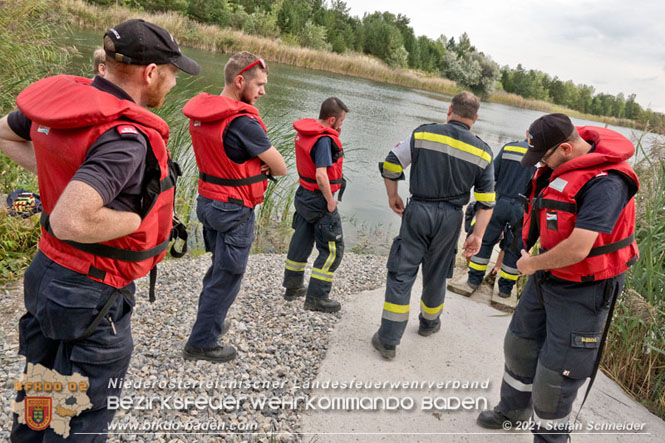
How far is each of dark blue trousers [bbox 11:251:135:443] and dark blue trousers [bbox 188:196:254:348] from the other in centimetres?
126

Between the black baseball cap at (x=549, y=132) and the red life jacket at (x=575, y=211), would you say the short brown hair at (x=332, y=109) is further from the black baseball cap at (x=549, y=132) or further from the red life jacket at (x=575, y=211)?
the red life jacket at (x=575, y=211)

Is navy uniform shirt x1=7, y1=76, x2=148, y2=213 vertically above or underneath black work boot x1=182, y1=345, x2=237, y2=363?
above

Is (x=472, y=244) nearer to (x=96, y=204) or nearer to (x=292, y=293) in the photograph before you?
(x=292, y=293)

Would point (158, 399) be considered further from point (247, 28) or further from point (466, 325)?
point (247, 28)

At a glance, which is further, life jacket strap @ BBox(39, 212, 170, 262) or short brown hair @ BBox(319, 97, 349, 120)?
short brown hair @ BBox(319, 97, 349, 120)

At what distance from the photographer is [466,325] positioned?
14.5 ft

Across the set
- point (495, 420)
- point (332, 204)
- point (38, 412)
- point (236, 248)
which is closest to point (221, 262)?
point (236, 248)

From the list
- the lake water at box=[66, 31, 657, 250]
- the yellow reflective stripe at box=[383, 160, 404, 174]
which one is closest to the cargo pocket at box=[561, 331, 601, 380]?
the yellow reflective stripe at box=[383, 160, 404, 174]

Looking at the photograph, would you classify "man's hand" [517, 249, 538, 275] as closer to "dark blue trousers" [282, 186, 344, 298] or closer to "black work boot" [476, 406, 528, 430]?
"black work boot" [476, 406, 528, 430]

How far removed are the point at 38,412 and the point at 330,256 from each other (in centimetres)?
287

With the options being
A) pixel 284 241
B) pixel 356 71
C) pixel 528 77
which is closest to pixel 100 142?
pixel 284 241

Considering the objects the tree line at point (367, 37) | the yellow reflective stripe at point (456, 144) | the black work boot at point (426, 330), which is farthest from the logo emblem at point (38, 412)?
the tree line at point (367, 37)

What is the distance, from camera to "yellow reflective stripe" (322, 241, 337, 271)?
4383 mm

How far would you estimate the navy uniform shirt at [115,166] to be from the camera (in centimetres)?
148
